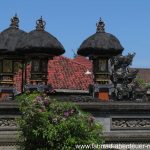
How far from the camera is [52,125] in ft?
30.9

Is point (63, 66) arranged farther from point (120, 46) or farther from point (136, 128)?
point (136, 128)

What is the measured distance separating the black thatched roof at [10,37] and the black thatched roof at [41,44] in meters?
0.68

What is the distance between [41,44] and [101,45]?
1798 millimetres

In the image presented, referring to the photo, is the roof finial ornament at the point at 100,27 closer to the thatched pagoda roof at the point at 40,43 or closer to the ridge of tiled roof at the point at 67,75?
the thatched pagoda roof at the point at 40,43

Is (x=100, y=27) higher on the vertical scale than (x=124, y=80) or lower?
higher

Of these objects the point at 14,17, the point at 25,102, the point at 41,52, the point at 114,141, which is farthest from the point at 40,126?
the point at 14,17

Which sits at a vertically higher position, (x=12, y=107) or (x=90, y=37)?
(x=90, y=37)

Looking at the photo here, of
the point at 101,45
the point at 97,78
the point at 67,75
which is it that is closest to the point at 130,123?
the point at 97,78

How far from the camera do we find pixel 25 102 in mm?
9602

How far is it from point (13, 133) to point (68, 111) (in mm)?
1935

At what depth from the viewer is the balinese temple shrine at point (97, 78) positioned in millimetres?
11234

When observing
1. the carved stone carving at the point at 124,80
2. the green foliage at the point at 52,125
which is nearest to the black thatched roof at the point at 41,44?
the carved stone carving at the point at 124,80

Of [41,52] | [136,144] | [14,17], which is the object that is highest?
[14,17]

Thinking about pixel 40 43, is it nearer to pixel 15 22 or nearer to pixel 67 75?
pixel 15 22
